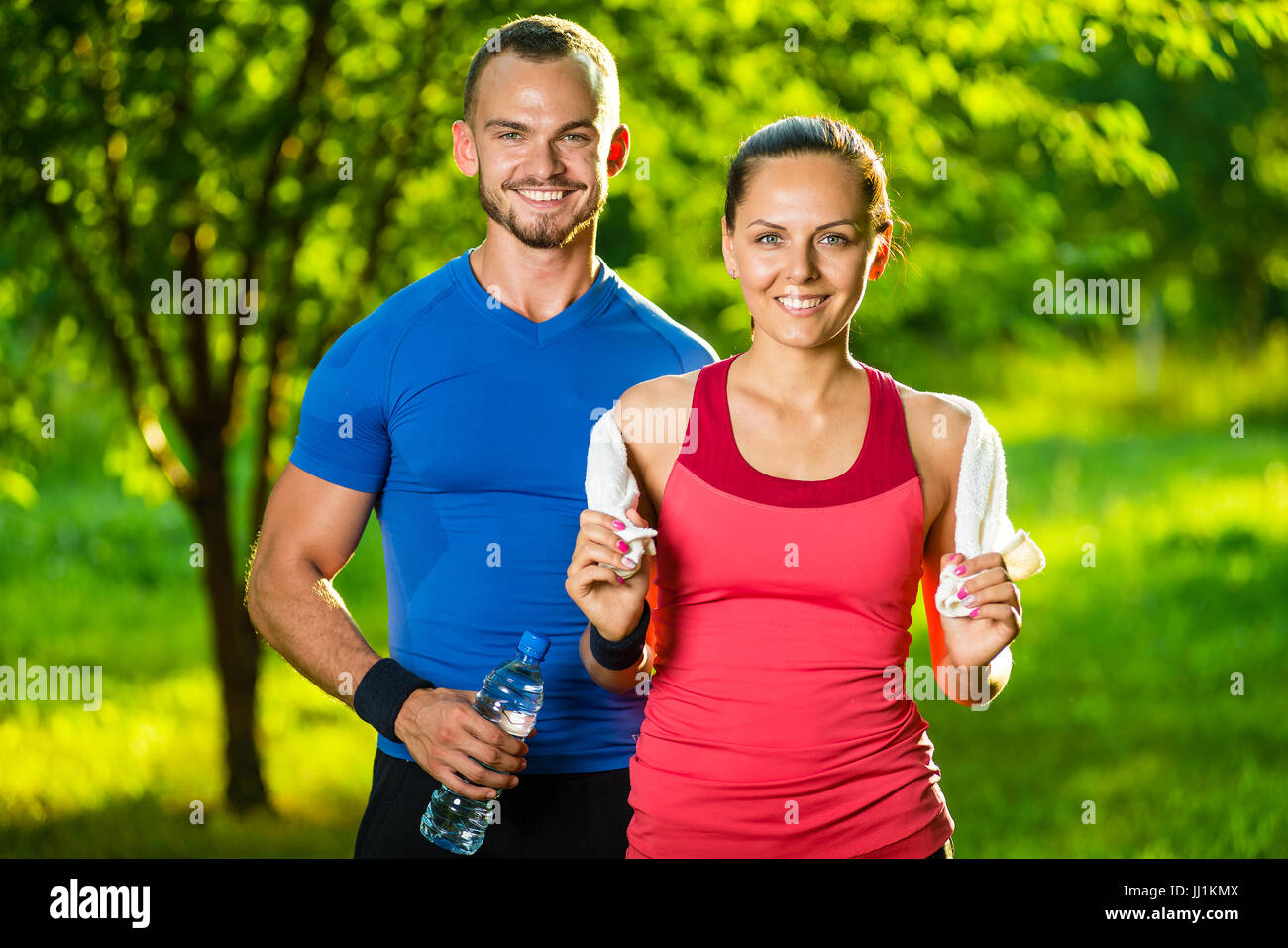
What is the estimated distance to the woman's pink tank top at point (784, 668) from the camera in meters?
2.19

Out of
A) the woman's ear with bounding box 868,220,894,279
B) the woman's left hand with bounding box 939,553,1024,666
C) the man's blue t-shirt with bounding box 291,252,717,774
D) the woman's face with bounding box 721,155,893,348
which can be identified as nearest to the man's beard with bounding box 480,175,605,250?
the man's blue t-shirt with bounding box 291,252,717,774

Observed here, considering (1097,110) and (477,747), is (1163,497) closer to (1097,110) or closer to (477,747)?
(1097,110)

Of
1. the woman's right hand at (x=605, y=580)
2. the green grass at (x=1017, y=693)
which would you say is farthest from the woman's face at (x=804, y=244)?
the green grass at (x=1017, y=693)

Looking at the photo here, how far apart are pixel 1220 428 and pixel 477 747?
20104 mm

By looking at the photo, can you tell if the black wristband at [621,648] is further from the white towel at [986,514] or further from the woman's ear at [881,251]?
the woman's ear at [881,251]

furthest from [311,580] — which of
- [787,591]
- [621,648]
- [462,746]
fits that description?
[787,591]

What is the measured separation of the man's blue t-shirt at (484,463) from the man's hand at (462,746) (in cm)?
22

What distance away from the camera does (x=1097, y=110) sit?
16.5ft

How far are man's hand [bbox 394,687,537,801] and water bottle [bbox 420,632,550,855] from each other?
0.02 m

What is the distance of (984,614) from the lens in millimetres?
2150

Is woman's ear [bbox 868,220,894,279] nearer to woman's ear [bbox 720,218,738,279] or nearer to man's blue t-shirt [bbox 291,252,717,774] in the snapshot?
woman's ear [bbox 720,218,738,279]

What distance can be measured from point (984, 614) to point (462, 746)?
2.94 ft

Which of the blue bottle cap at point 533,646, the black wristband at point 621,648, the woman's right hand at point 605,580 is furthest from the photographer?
the blue bottle cap at point 533,646
